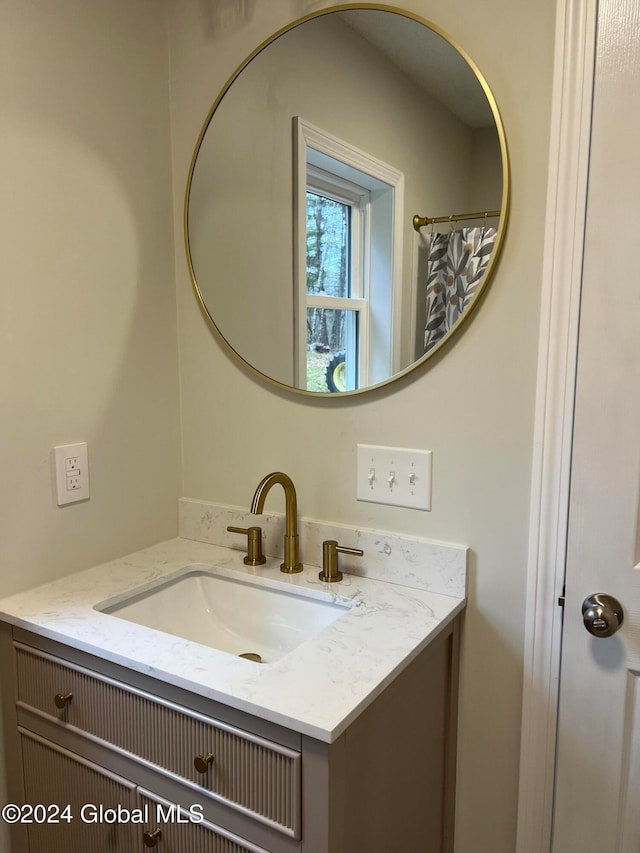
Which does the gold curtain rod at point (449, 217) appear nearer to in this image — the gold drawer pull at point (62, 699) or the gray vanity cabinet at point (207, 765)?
the gray vanity cabinet at point (207, 765)

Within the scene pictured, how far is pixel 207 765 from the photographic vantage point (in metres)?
1.00

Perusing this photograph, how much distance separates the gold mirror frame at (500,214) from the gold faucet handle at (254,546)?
0.33 metres

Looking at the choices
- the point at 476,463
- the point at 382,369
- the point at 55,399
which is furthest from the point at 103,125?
the point at 476,463

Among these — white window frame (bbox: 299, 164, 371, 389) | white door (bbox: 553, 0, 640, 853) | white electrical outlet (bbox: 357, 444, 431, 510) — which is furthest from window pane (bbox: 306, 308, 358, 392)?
white door (bbox: 553, 0, 640, 853)

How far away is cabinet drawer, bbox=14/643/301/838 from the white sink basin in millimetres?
163

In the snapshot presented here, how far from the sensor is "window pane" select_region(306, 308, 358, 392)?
1.34 metres

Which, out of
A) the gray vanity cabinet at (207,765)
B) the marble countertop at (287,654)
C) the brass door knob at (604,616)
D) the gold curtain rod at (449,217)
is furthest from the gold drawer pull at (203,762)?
the gold curtain rod at (449,217)

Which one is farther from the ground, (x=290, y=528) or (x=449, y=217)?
(x=449, y=217)

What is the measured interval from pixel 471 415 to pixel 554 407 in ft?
0.52

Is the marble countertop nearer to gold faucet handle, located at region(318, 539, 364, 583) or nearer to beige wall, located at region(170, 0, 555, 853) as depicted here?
gold faucet handle, located at region(318, 539, 364, 583)

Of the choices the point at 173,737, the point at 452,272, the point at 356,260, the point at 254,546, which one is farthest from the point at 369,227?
the point at 173,737

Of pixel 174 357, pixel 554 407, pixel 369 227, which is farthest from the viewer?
pixel 174 357

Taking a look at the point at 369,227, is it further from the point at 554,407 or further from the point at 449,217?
the point at 554,407

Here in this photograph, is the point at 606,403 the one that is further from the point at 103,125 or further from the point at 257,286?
the point at 103,125
